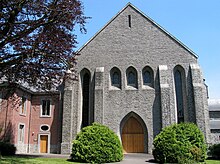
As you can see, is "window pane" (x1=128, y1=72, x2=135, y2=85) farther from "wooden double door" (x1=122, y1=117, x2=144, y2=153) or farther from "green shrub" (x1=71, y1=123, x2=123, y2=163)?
"green shrub" (x1=71, y1=123, x2=123, y2=163)

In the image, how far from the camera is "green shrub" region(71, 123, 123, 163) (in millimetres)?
16953

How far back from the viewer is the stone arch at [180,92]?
78.4ft

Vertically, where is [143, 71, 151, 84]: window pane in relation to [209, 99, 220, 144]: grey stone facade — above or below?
above

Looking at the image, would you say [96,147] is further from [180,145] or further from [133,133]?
[133,133]

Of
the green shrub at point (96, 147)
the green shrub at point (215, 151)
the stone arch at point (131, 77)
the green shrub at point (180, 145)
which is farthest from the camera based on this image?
the stone arch at point (131, 77)

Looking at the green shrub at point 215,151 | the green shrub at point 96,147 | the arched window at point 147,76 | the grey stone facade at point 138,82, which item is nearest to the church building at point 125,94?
the grey stone facade at point 138,82

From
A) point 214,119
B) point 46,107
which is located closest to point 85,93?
point 46,107

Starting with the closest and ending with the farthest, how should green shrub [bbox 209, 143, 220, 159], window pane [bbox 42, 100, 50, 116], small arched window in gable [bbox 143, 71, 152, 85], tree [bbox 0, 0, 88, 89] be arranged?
tree [bbox 0, 0, 88, 89] < green shrub [bbox 209, 143, 220, 159] < small arched window in gable [bbox 143, 71, 152, 85] < window pane [bbox 42, 100, 50, 116]

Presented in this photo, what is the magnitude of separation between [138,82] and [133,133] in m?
5.11

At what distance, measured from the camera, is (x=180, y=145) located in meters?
16.5

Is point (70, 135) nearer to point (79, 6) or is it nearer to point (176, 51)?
point (176, 51)

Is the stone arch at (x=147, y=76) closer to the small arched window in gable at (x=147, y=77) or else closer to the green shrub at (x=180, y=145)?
the small arched window in gable at (x=147, y=77)

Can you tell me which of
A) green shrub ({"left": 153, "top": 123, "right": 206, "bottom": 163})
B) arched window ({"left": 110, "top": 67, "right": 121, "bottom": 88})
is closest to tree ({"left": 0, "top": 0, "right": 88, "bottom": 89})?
green shrub ({"left": 153, "top": 123, "right": 206, "bottom": 163})

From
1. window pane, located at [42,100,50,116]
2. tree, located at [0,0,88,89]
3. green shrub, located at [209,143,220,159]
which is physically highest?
tree, located at [0,0,88,89]
